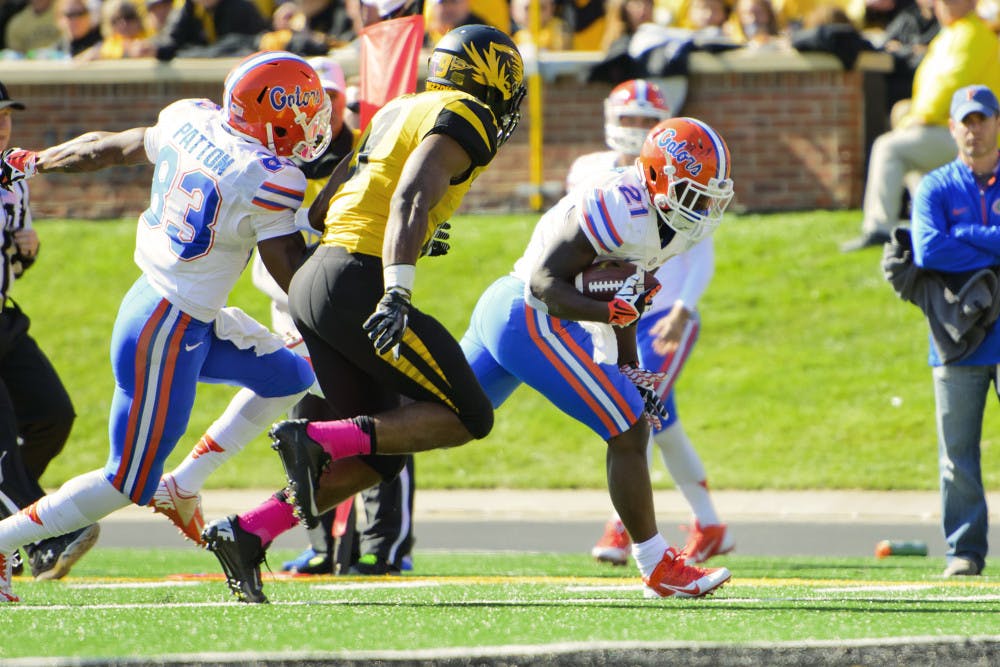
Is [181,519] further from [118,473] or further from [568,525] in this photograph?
[568,525]

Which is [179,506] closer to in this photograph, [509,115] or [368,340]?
[368,340]


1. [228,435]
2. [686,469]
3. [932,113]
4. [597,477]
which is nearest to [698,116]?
[932,113]

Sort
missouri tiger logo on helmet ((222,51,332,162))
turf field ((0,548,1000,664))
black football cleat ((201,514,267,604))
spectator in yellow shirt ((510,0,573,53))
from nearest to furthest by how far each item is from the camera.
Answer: turf field ((0,548,1000,664)), black football cleat ((201,514,267,604)), missouri tiger logo on helmet ((222,51,332,162)), spectator in yellow shirt ((510,0,573,53))

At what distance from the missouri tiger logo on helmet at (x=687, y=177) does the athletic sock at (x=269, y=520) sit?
65.1 inches

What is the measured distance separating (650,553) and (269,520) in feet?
4.42

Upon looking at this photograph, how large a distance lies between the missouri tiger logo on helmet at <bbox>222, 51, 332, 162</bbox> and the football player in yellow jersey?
0.70 ft

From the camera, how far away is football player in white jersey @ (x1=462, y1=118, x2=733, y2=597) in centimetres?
569

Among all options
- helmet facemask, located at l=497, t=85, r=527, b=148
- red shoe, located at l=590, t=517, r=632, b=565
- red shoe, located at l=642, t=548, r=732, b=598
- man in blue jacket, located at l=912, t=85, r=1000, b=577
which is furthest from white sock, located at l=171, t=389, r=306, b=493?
man in blue jacket, located at l=912, t=85, r=1000, b=577

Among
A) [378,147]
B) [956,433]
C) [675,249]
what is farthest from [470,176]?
[956,433]

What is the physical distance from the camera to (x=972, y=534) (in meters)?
7.60

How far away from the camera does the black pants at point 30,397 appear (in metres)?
7.56

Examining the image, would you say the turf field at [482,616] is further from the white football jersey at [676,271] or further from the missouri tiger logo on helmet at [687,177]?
the white football jersey at [676,271]

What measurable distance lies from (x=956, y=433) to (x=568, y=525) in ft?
11.4

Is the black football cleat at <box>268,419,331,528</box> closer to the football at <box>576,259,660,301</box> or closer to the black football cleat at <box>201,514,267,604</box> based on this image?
the black football cleat at <box>201,514,267,604</box>
